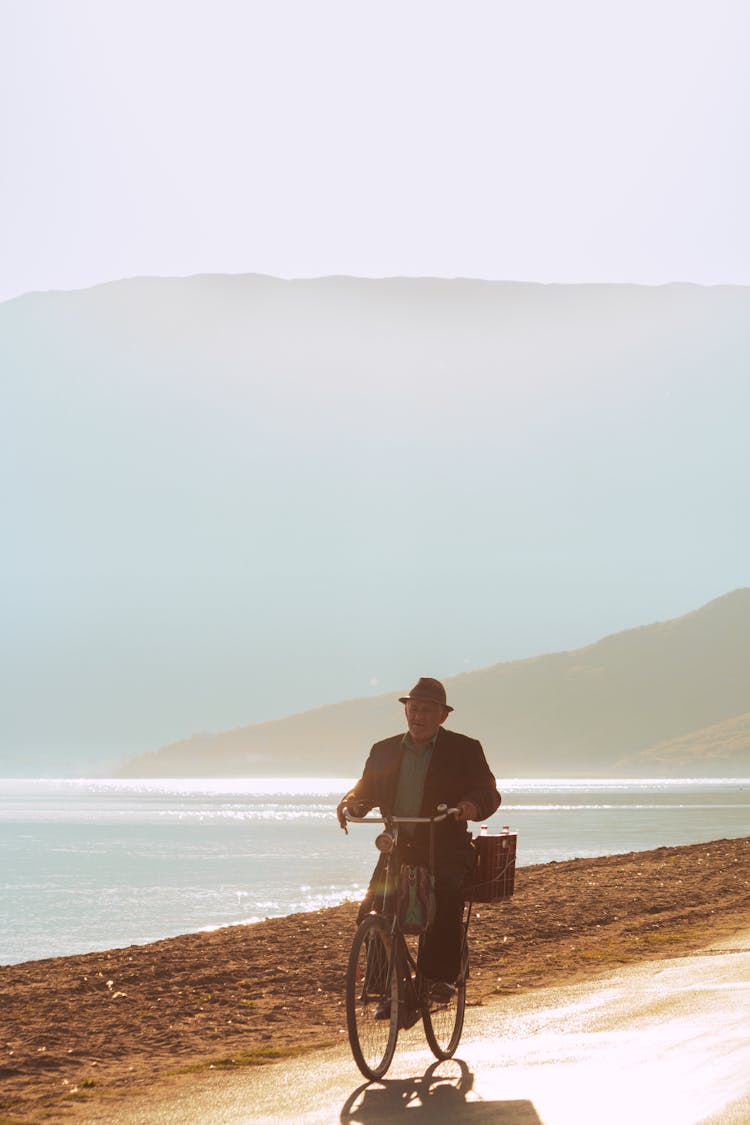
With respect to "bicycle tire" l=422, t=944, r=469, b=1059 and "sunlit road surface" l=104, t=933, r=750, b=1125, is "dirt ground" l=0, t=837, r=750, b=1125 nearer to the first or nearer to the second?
"sunlit road surface" l=104, t=933, r=750, b=1125

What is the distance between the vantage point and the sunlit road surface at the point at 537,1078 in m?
7.70

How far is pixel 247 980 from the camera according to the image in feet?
47.6

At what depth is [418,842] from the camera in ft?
29.6

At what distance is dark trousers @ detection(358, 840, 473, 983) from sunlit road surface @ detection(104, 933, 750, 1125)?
0.63 meters

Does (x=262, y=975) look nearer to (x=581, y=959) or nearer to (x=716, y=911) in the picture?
(x=581, y=959)

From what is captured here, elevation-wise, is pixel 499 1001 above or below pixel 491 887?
below

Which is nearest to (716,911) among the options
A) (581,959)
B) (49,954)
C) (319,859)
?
(581,959)

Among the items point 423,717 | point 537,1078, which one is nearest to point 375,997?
point 537,1078

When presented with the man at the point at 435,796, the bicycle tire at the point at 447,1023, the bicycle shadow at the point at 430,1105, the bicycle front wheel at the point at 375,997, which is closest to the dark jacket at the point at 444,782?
the man at the point at 435,796

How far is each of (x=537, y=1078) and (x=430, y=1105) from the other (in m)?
0.84

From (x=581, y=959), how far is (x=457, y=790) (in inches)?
283

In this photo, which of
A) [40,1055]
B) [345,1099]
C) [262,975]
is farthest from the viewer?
[262,975]

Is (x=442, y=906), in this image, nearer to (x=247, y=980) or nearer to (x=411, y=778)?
(x=411, y=778)

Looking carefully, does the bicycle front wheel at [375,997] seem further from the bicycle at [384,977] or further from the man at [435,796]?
the man at [435,796]
